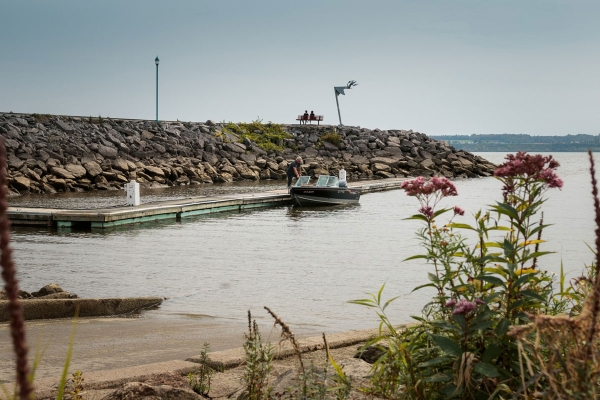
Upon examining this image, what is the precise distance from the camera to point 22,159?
42.4 meters

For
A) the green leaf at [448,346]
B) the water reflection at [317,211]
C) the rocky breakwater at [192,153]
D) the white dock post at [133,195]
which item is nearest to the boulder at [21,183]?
the rocky breakwater at [192,153]

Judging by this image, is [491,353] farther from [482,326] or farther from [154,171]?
[154,171]

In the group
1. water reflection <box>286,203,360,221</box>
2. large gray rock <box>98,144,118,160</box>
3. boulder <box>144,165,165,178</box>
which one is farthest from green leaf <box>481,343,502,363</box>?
large gray rock <box>98,144,118,160</box>

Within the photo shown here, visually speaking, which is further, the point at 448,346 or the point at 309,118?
the point at 309,118

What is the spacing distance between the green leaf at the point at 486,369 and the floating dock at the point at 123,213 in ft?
63.8

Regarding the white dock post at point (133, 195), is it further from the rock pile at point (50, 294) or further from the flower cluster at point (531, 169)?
the flower cluster at point (531, 169)

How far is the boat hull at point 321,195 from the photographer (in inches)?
1213

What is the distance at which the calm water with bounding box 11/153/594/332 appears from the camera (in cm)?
1188

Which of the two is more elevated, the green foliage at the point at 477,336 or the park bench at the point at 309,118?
the park bench at the point at 309,118

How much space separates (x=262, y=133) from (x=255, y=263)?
48.7 m

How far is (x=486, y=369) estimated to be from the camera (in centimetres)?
388

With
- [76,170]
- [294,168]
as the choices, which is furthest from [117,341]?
[76,170]

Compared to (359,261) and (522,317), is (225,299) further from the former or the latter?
(522,317)

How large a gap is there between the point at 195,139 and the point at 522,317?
175 ft
